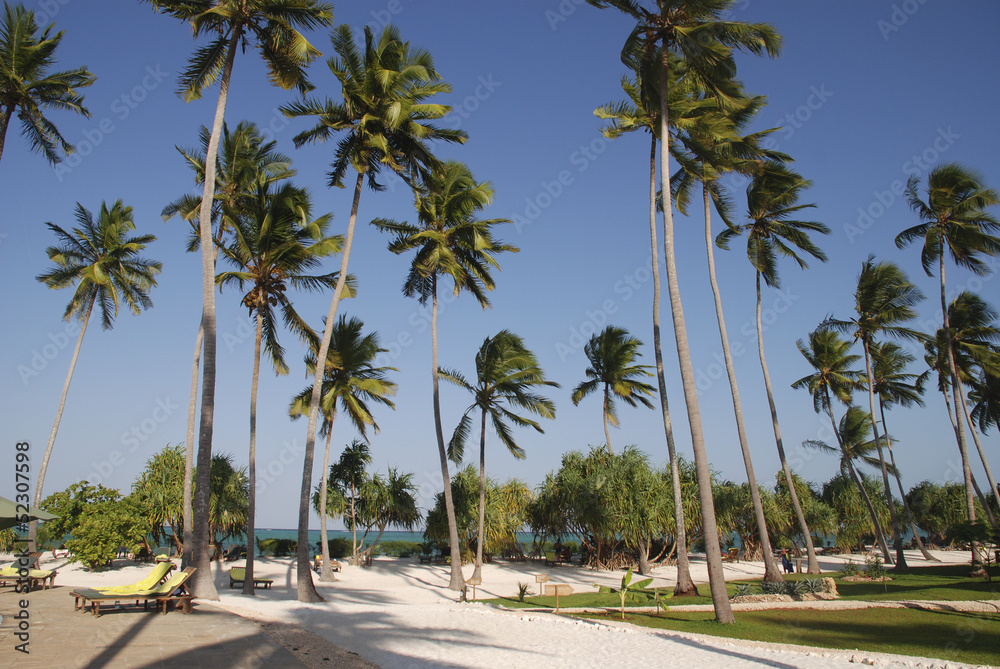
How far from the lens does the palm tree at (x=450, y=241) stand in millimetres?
22812

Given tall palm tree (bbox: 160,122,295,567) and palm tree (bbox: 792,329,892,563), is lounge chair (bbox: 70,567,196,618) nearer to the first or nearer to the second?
tall palm tree (bbox: 160,122,295,567)

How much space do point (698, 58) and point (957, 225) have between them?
16.8m

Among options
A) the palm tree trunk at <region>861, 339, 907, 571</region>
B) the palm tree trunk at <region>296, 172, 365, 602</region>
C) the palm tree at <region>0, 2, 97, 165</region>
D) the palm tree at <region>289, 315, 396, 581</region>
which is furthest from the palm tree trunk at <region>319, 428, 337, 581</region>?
the palm tree trunk at <region>861, 339, 907, 571</region>

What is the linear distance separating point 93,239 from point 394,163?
53.1 feet

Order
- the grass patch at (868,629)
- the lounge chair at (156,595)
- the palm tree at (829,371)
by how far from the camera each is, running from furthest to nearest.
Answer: the palm tree at (829,371) < the lounge chair at (156,595) < the grass patch at (868,629)

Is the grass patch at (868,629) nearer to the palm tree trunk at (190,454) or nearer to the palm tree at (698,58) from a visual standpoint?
the palm tree at (698,58)

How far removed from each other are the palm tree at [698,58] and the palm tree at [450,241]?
28.7ft

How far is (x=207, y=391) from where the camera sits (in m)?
14.8

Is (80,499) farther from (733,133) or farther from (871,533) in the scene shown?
(871,533)

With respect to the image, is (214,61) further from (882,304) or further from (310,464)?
(882,304)

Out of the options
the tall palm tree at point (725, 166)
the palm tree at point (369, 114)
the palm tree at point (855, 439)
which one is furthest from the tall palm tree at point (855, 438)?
the palm tree at point (369, 114)

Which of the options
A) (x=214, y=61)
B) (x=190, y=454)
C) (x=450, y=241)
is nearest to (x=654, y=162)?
(x=450, y=241)

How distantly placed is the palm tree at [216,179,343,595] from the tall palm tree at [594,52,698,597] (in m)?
10.5

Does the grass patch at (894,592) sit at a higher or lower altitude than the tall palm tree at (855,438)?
lower
